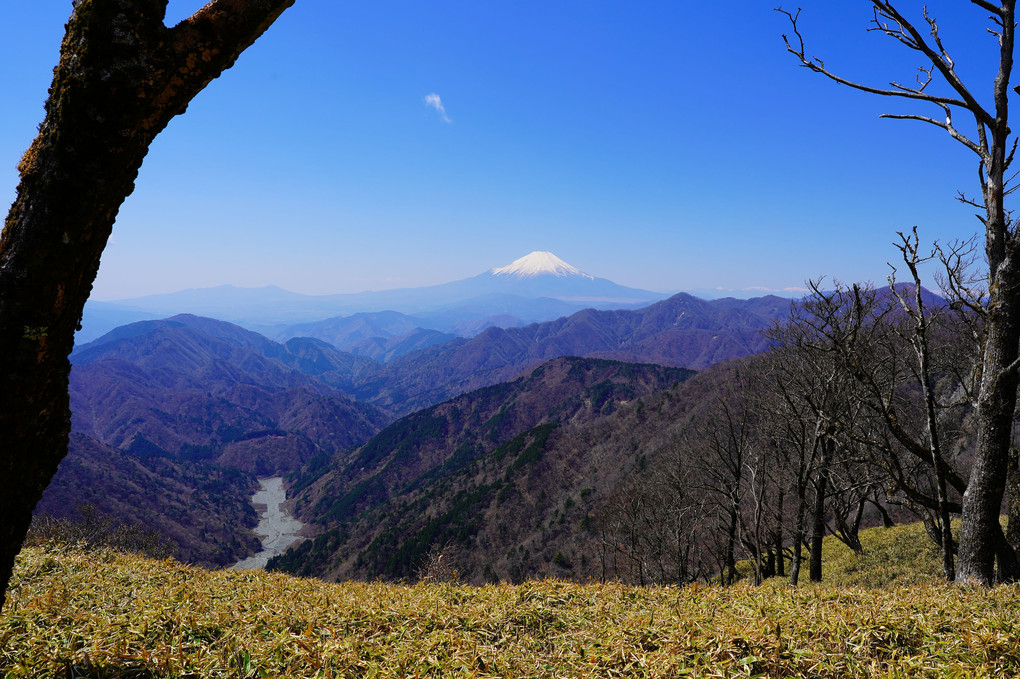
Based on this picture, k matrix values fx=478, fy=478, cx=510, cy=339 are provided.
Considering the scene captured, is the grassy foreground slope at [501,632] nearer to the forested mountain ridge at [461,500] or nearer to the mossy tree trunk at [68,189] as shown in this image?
the mossy tree trunk at [68,189]

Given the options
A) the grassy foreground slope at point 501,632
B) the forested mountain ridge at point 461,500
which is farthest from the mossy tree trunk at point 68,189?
the forested mountain ridge at point 461,500

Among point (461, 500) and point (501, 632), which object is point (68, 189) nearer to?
point (501, 632)

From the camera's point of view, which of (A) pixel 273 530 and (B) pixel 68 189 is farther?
(A) pixel 273 530

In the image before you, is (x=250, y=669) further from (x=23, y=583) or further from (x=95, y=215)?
(x=23, y=583)

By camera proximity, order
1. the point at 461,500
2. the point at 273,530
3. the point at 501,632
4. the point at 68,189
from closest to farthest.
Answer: the point at 68,189
the point at 501,632
the point at 461,500
the point at 273,530

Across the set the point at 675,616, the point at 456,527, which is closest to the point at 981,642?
the point at 675,616

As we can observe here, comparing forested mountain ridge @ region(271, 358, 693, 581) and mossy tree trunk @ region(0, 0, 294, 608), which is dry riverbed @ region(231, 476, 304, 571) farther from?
mossy tree trunk @ region(0, 0, 294, 608)

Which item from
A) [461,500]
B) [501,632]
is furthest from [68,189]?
[461,500]
